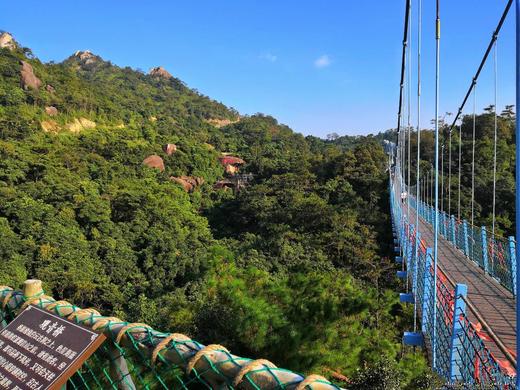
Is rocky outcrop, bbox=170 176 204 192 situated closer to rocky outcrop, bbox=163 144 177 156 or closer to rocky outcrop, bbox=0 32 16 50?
rocky outcrop, bbox=163 144 177 156

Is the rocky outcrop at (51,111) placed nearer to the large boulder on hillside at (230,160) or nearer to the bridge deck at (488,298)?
the large boulder on hillside at (230,160)

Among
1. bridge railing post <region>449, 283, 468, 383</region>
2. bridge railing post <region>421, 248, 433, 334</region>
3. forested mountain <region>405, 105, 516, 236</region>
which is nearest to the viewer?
bridge railing post <region>449, 283, 468, 383</region>

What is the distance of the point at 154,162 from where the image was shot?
19.4m

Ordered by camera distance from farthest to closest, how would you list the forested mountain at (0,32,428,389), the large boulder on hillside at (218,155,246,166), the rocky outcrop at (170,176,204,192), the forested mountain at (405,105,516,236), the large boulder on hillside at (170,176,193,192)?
the large boulder on hillside at (218,155,246,166)
the rocky outcrop at (170,176,204,192)
the large boulder on hillside at (170,176,193,192)
the forested mountain at (405,105,516,236)
the forested mountain at (0,32,428,389)

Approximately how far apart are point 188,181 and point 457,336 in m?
19.2

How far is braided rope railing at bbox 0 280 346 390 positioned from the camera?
58 centimetres

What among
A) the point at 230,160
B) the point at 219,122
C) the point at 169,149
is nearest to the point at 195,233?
the point at 169,149

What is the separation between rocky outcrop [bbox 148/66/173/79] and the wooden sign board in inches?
1940

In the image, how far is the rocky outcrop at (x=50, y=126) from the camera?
18156 mm

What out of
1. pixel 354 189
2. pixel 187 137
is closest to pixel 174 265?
pixel 354 189

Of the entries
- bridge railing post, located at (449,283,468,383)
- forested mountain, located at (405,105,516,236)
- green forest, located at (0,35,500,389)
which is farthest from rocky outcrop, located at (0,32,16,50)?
bridge railing post, located at (449,283,468,383)

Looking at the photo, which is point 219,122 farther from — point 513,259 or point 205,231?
point 513,259

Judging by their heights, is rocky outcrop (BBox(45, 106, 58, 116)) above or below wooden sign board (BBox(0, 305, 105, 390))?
above

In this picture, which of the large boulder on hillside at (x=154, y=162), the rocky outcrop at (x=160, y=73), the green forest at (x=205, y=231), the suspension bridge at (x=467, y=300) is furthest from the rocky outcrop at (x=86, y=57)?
the suspension bridge at (x=467, y=300)
